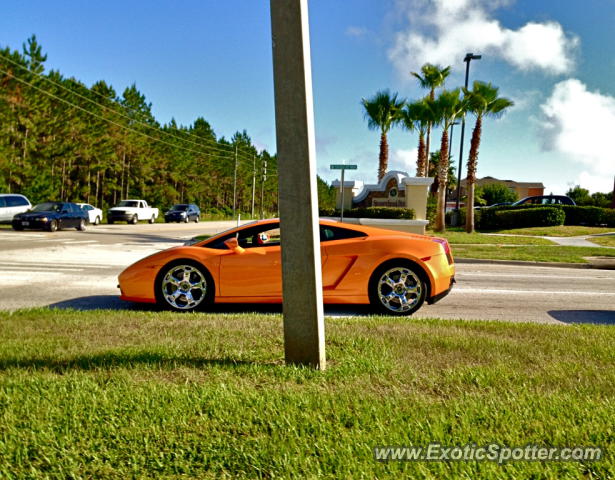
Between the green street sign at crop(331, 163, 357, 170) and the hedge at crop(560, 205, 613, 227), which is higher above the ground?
the green street sign at crop(331, 163, 357, 170)

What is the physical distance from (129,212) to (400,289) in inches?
1427

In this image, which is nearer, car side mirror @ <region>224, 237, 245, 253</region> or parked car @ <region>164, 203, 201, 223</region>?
car side mirror @ <region>224, 237, 245, 253</region>

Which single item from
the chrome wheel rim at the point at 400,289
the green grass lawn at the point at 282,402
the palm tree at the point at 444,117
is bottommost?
the green grass lawn at the point at 282,402

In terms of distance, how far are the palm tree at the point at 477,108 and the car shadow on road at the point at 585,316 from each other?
22853 mm

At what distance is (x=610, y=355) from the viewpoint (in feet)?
13.9

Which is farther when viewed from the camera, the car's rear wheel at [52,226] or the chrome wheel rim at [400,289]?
the car's rear wheel at [52,226]

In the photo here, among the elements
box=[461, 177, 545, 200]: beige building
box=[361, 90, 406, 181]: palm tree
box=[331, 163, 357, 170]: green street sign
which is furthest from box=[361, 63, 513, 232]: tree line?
box=[461, 177, 545, 200]: beige building

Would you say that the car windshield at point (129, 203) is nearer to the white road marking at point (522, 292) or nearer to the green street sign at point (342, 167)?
the green street sign at point (342, 167)

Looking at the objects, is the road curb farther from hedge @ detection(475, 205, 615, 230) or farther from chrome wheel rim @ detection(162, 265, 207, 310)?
hedge @ detection(475, 205, 615, 230)

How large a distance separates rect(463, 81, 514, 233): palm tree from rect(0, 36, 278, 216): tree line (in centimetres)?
3042

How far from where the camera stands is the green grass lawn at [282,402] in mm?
2379

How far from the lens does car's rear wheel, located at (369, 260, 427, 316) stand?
6.38 meters

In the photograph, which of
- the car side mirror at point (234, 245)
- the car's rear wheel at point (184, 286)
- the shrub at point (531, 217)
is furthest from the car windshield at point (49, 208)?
the shrub at point (531, 217)

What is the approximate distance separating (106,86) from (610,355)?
217 ft
